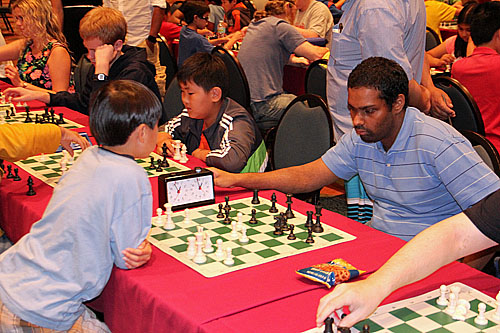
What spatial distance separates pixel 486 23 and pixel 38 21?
2995 millimetres

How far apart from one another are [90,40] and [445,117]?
2.05m

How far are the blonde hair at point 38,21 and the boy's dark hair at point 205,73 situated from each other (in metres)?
1.79

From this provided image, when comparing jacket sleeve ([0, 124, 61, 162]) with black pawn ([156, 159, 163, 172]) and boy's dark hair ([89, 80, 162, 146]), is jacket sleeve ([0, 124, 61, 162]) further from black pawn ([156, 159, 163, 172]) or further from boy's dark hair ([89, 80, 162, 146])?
boy's dark hair ([89, 80, 162, 146])

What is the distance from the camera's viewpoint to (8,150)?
254 cm

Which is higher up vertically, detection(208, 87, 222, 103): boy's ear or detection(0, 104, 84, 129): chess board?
detection(208, 87, 222, 103): boy's ear

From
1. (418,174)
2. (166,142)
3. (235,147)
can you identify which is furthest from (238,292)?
(166,142)

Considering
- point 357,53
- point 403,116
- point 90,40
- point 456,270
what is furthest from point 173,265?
point 90,40

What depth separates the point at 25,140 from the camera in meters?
2.55

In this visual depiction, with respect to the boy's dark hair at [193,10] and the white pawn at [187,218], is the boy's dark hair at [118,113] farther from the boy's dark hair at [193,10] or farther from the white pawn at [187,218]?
the boy's dark hair at [193,10]

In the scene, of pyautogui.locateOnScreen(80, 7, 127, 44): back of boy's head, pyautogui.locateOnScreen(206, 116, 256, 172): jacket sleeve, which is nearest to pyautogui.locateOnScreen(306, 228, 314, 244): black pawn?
Answer: pyautogui.locateOnScreen(206, 116, 256, 172): jacket sleeve

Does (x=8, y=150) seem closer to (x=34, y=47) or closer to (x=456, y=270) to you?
(x=456, y=270)

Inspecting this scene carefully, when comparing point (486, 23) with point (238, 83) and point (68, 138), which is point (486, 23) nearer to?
point (238, 83)

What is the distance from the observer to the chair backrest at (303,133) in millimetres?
3025

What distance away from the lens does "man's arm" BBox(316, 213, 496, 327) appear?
4.50 ft
